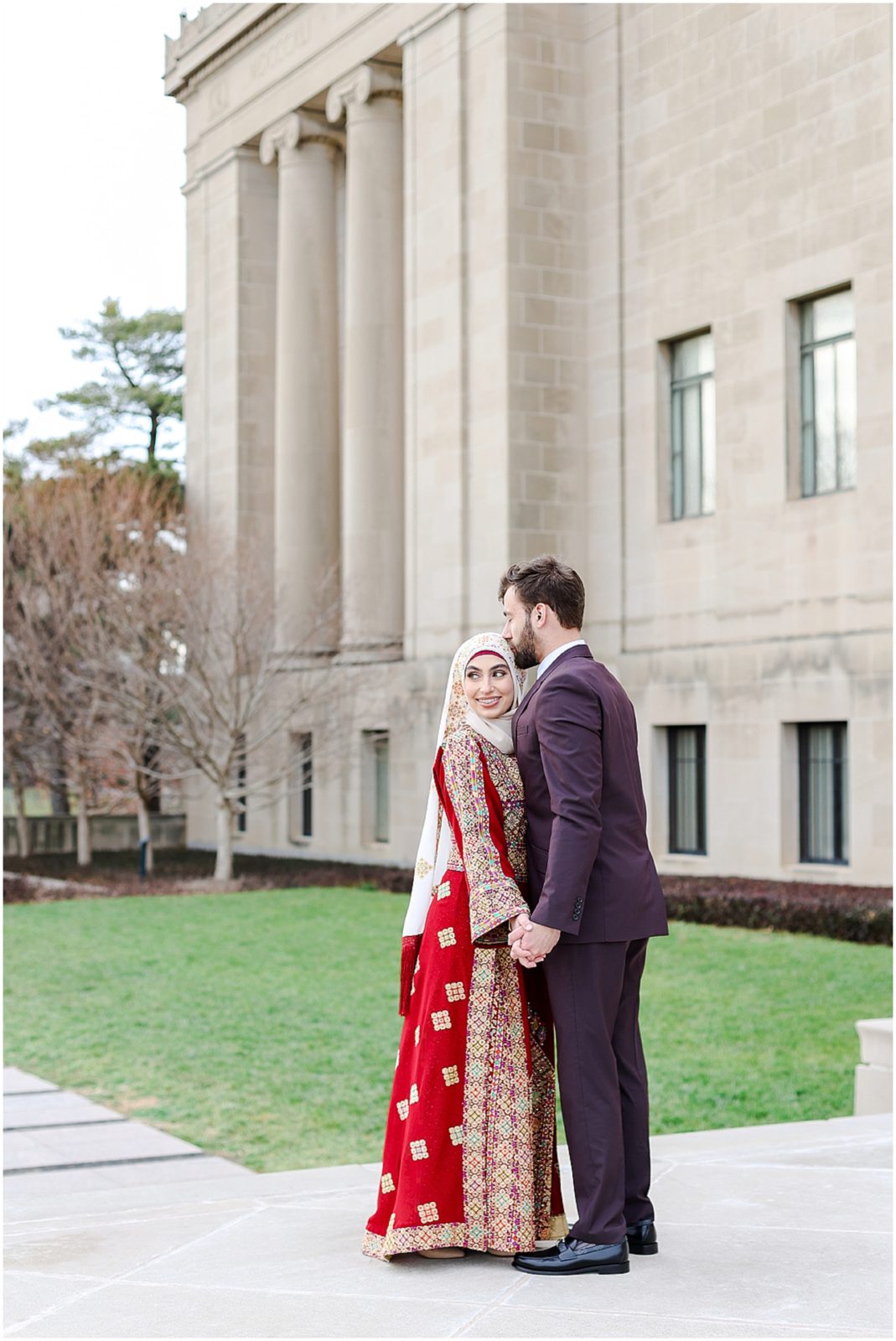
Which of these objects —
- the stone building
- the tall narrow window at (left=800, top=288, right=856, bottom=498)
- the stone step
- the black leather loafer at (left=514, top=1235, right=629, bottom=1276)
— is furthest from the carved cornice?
the black leather loafer at (left=514, top=1235, right=629, bottom=1276)

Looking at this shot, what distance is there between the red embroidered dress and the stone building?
1473 centimetres

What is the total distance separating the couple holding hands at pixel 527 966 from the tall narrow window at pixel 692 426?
59.8 feet

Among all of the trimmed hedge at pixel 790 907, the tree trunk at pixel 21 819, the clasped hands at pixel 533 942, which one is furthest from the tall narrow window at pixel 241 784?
the clasped hands at pixel 533 942

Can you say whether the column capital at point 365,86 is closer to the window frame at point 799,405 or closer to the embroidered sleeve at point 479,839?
the window frame at point 799,405

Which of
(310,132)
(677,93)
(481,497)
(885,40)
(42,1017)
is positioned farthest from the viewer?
(310,132)

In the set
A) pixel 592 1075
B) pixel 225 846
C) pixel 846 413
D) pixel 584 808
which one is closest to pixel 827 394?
pixel 846 413

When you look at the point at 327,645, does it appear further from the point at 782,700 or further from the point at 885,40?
the point at 885,40

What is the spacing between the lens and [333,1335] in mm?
4586

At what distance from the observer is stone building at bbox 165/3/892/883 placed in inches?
819

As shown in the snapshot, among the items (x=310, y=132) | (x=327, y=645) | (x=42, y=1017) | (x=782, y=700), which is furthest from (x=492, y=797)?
(x=310, y=132)

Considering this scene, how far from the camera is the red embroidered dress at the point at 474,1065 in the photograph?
5.26 meters

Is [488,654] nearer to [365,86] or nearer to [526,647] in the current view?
[526,647]

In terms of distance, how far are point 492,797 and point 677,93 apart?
20.3 metres

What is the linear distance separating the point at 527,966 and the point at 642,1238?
41.0 inches
